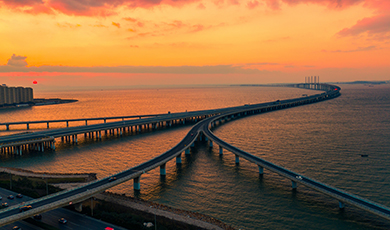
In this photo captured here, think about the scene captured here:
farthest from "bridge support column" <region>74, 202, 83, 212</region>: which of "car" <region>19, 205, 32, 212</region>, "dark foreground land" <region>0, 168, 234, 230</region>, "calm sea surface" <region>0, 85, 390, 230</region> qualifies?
"calm sea surface" <region>0, 85, 390, 230</region>

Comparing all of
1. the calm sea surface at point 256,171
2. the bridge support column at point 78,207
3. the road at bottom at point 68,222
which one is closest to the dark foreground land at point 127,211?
the bridge support column at point 78,207

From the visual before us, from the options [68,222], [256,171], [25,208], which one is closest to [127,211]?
[68,222]

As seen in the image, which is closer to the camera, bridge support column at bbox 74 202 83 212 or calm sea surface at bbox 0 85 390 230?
bridge support column at bbox 74 202 83 212

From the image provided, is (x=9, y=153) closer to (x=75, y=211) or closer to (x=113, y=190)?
(x=113, y=190)

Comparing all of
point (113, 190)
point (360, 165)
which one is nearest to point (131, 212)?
point (113, 190)

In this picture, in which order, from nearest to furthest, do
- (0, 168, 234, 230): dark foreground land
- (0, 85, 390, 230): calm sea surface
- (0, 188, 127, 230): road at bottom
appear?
(0, 188, 127, 230): road at bottom
(0, 168, 234, 230): dark foreground land
(0, 85, 390, 230): calm sea surface

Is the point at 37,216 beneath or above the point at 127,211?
above

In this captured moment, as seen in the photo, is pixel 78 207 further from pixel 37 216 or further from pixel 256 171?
pixel 256 171

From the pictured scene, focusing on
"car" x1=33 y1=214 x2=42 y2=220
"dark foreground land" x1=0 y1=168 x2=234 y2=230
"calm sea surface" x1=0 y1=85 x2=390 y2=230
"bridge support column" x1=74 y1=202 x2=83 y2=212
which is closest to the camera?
"dark foreground land" x1=0 y1=168 x2=234 y2=230

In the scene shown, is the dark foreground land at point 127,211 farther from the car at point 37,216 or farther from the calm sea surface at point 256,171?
the calm sea surface at point 256,171

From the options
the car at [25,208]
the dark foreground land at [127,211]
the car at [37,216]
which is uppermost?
the car at [25,208]

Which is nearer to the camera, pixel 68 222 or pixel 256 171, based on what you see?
pixel 68 222

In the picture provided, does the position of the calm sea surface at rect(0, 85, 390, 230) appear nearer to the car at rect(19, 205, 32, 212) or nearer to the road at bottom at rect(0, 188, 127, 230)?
the road at bottom at rect(0, 188, 127, 230)

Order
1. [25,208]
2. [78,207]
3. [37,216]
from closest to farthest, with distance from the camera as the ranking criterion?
[25,208], [37,216], [78,207]
